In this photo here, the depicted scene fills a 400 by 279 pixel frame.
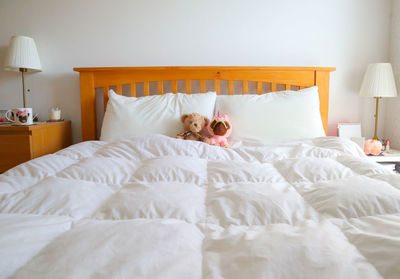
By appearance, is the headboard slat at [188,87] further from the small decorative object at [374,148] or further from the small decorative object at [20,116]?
the small decorative object at [374,148]

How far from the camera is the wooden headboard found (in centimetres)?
188

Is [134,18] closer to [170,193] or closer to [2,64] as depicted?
[2,64]

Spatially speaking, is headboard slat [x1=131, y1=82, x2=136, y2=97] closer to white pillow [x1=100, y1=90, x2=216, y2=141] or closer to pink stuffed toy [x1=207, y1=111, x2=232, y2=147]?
white pillow [x1=100, y1=90, x2=216, y2=141]

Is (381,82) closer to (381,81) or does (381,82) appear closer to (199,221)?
(381,81)

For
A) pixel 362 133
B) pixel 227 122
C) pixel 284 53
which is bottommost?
pixel 362 133

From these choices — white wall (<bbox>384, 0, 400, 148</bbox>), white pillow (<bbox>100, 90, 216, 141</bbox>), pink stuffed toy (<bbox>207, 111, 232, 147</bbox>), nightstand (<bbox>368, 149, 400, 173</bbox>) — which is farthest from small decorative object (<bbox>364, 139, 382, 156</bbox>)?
white pillow (<bbox>100, 90, 216, 141</bbox>)

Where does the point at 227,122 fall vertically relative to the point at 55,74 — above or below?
below

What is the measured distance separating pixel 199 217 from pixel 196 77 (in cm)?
143

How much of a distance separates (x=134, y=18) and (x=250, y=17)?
0.86m

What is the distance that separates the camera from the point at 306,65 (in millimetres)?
1987

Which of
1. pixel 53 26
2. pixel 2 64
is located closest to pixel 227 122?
pixel 53 26

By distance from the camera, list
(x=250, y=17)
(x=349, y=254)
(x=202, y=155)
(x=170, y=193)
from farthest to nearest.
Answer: (x=250, y=17) → (x=202, y=155) → (x=170, y=193) → (x=349, y=254)

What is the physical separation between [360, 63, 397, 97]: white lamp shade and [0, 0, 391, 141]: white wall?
0.22 meters

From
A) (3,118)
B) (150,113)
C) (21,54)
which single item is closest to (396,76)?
(150,113)
